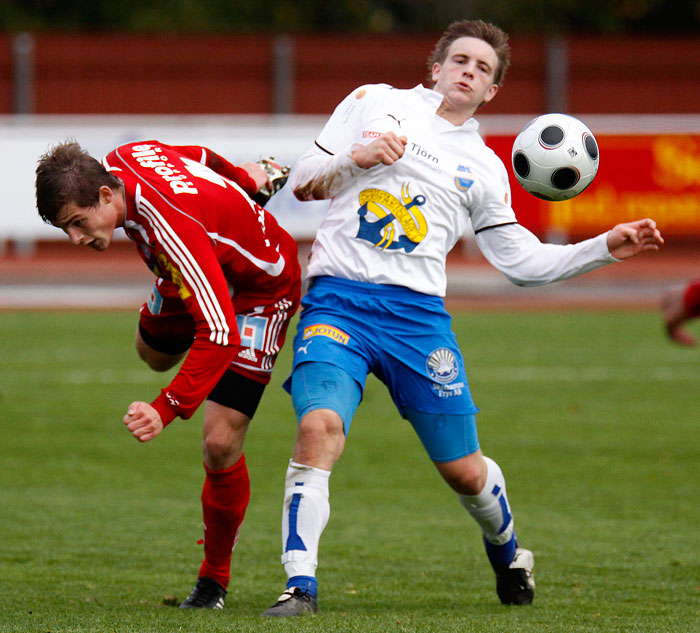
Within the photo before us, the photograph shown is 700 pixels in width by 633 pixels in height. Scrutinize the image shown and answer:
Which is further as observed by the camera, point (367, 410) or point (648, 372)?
point (648, 372)

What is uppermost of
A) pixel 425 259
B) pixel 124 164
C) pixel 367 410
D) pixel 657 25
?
pixel 657 25

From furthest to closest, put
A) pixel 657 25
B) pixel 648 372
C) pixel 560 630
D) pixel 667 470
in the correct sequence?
pixel 657 25
pixel 648 372
pixel 667 470
pixel 560 630

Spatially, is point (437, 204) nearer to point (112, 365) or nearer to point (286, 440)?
point (286, 440)

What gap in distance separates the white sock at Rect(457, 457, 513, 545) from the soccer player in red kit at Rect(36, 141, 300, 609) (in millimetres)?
971

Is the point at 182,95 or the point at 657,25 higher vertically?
the point at 657,25

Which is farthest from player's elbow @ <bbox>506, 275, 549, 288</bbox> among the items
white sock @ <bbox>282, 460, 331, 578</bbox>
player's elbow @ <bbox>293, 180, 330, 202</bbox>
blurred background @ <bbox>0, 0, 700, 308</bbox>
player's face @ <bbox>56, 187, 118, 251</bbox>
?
blurred background @ <bbox>0, 0, 700, 308</bbox>

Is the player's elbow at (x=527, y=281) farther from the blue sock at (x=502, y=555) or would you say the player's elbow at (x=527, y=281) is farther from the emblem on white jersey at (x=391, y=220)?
the blue sock at (x=502, y=555)

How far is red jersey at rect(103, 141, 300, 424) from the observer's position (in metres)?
4.50

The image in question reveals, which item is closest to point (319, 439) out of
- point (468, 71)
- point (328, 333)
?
point (328, 333)

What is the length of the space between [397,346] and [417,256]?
15.1 inches

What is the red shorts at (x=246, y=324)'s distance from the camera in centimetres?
516

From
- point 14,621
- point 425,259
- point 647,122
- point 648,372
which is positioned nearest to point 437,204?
point 425,259

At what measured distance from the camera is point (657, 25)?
1252 inches

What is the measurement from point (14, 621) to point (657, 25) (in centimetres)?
2986
